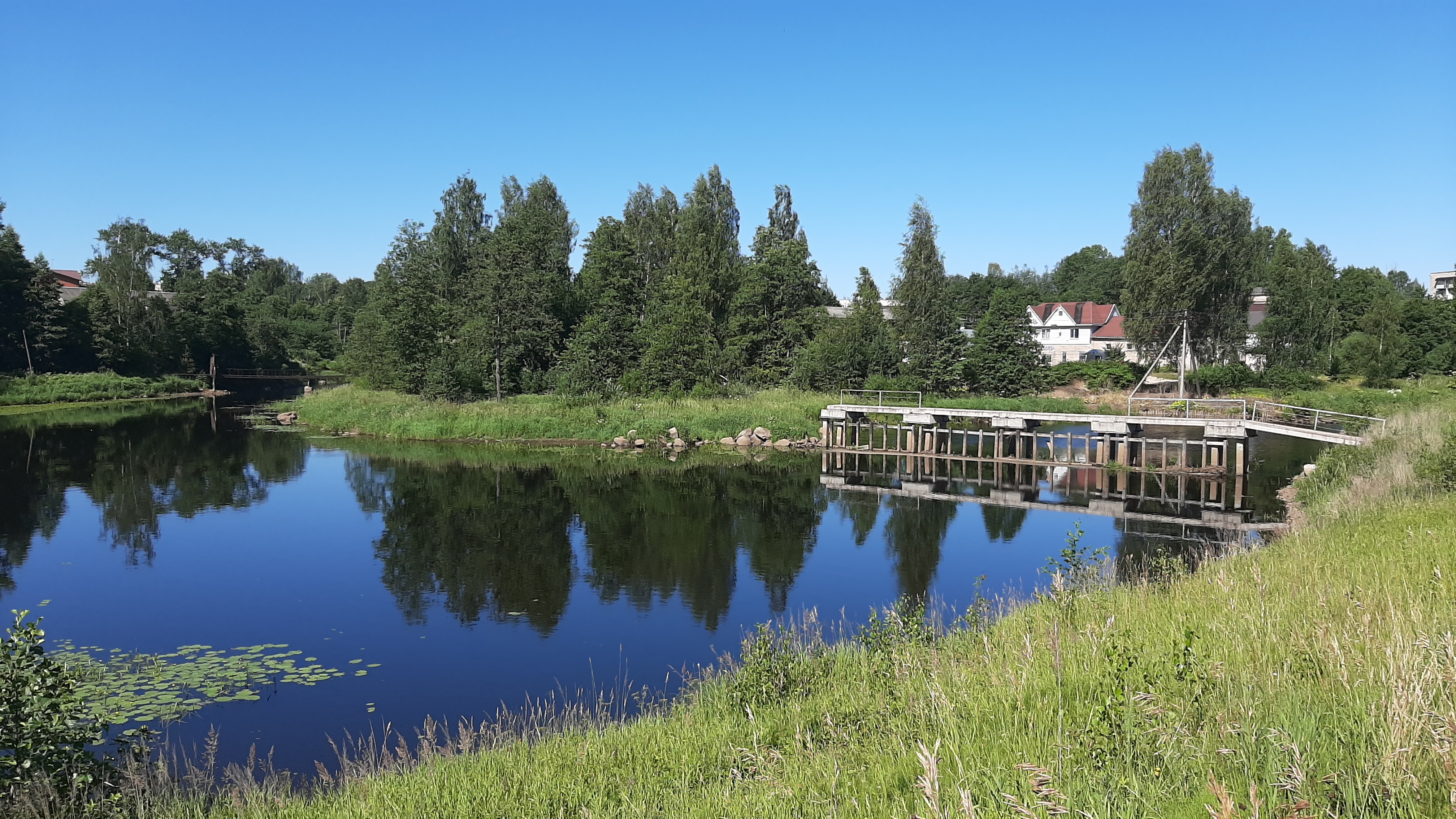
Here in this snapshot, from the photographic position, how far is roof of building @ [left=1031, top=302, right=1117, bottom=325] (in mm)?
80250

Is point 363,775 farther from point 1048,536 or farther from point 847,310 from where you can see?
point 847,310

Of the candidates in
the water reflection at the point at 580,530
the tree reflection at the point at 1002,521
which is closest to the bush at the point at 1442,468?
the tree reflection at the point at 1002,521

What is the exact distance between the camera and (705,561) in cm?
1930

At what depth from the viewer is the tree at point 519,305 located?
48.2 metres

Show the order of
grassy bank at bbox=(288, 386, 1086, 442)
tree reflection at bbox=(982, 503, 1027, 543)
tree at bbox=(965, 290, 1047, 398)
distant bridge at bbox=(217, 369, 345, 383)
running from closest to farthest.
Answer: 1. tree reflection at bbox=(982, 503, 1027, 543)
2. grassy bank at bbox=(288, 386, 1086, 442)
3. tree at bbox=(965, 290, 1047, 398)
4. distant bridge at bbox=(217, 369, 345, 383)

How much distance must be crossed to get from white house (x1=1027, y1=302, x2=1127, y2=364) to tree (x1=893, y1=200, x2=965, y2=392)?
2808 centimetres

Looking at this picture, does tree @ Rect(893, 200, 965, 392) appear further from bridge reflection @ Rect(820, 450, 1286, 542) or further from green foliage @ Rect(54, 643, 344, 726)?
green foliage @ Rect(54, 643, 344, 726)

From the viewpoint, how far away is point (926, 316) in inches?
2074

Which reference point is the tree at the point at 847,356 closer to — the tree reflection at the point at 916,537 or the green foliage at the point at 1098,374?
the green foliage at the point at 1098,374

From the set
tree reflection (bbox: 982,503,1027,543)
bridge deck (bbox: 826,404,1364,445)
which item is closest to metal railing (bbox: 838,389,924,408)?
bridge deck (bbox: 826,404,1364,445)

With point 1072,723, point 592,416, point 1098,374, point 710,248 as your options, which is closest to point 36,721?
A: point 1072,723

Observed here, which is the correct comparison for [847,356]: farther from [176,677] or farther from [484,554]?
[176,677]

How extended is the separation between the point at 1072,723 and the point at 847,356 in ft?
143

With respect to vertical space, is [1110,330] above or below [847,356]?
above
